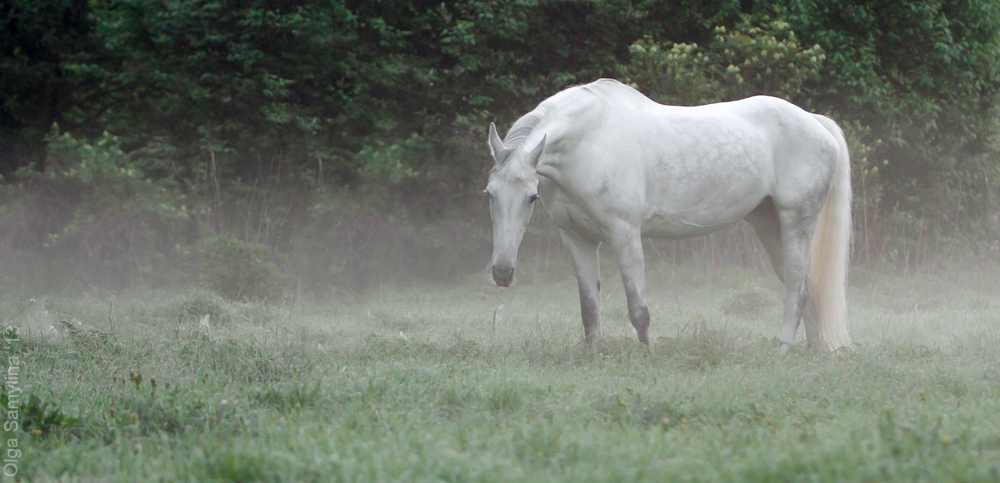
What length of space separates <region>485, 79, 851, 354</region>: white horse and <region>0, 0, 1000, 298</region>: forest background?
→ 426 centimetres

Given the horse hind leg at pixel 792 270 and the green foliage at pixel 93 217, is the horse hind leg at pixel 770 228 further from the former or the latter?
the green foliage at pixel 93 217

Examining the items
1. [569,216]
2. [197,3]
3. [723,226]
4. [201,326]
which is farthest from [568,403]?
[197,3]

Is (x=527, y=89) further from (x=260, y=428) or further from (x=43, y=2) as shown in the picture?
(x=260, y=428)

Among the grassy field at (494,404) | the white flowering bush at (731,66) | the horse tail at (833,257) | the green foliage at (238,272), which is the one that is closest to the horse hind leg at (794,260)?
the horse tail at (833,257)

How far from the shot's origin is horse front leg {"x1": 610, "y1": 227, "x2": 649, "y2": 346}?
16.3 feet

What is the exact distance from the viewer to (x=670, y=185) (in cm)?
514

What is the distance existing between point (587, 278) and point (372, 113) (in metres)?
6.64

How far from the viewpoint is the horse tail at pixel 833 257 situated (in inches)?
221

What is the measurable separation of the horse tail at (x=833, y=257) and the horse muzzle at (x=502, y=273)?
2.40 m

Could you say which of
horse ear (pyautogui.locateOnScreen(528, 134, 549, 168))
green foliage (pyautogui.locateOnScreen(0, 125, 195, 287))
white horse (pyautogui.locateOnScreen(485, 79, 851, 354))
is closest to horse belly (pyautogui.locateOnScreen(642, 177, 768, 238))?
white horse (pyautogui.locateOnScreen(485, 79, 851, 354))

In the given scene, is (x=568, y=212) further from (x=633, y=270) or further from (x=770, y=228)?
(x=770, y=228)

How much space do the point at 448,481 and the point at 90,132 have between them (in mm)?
11017

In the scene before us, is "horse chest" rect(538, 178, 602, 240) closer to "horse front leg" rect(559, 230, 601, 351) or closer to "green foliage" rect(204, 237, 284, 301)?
"horse front leg" rect(559, 230, 601, 351)

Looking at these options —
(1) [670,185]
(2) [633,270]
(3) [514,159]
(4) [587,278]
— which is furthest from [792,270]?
(3) [514,159]
